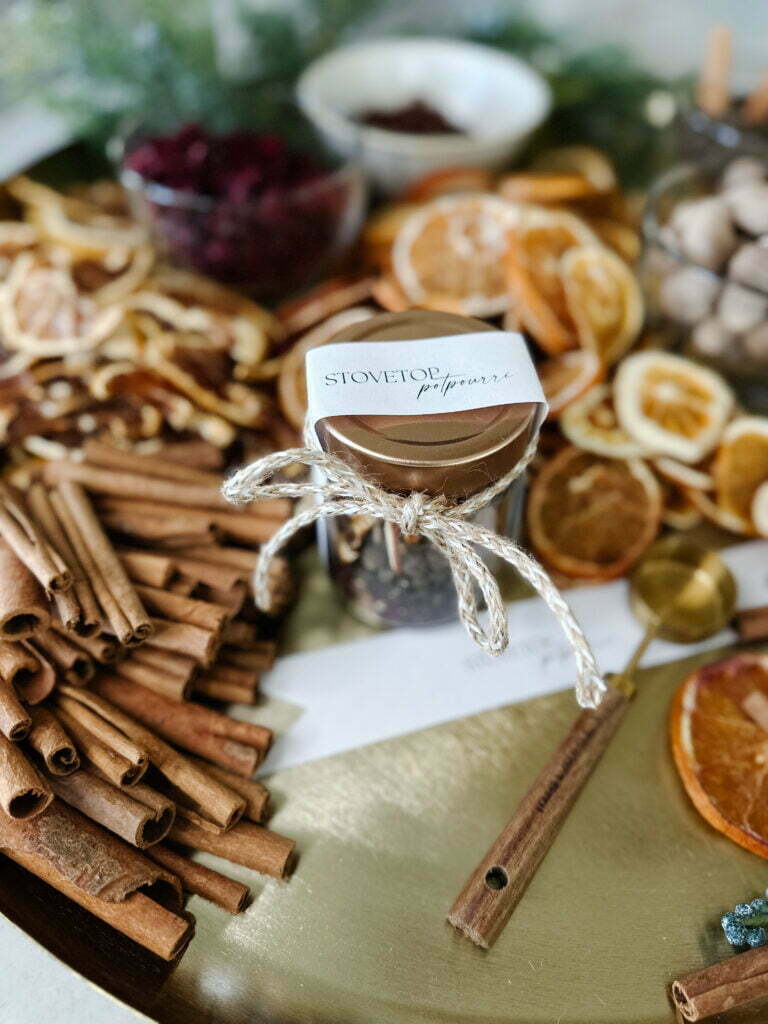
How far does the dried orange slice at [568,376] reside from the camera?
1255 mm

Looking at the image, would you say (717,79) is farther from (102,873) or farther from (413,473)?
(102,873)

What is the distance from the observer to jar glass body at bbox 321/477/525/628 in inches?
37.9

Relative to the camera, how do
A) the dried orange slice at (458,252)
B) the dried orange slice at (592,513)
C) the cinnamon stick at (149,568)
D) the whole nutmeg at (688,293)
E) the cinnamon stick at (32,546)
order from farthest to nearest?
the dried orange slice at (458,252) < the whole nutmeg at (688,293) < the dried orange slice at (592,513) < the cinnamon stick at (149,568) < the cinnamon stick at (32,546)

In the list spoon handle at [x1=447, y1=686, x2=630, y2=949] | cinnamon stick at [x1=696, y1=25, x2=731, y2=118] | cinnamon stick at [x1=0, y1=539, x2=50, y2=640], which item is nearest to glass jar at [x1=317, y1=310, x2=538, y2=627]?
spoon handle at [x1=447, y1=686, x2=630, y2=949]

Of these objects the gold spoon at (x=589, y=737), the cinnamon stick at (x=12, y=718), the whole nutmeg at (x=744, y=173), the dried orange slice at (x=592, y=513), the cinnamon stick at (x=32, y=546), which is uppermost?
the cinnamon stick at (x=32, y=546)

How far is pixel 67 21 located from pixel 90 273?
1.74 ft

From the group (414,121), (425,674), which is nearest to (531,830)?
(425,674)

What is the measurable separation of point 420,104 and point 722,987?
64.3 inches

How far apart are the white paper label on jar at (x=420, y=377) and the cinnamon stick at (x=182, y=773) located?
1.33 ft

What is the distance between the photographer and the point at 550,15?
2.09m

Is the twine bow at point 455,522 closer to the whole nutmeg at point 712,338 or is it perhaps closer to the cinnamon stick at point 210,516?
the cinnamon stick at point 210,516

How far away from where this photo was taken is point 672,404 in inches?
50.7

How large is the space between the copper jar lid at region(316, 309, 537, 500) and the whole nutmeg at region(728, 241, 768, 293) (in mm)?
594

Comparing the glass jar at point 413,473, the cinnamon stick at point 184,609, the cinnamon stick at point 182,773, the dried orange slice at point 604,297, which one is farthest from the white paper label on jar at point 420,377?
the dried orange slice at point 604,297
